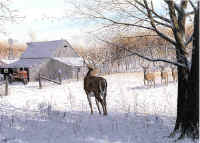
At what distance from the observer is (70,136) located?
225 inches

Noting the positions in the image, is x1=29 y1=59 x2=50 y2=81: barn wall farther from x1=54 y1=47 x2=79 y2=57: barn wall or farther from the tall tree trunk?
the tall tree trunk

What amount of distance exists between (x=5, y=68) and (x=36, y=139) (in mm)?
29799

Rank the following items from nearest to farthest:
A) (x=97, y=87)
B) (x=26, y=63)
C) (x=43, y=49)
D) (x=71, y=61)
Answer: (x=97, y=87)
(x=26, y=63)
(x=71, y=61)
(x=43, y=49)

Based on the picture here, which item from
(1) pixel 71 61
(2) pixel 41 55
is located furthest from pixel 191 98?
(2) pixel 41 55

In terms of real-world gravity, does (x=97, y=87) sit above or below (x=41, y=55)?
below

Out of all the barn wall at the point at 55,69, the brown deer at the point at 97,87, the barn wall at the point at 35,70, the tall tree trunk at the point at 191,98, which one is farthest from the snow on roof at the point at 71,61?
the tall tree trunk at the point at 191,98

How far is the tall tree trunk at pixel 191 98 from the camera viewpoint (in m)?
5.34

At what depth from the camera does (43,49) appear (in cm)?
3494

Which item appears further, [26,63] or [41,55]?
[41,55]

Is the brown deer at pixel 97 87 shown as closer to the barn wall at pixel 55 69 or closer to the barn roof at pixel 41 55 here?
the barn roof at pixel 41 55

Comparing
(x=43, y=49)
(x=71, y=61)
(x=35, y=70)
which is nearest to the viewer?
(x=35, y=70)

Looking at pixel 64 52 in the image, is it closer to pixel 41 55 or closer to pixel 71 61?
pixel 71 61

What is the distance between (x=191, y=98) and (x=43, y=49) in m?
31.6

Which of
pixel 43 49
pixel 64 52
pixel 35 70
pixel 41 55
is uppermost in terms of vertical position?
pixel 43 49
